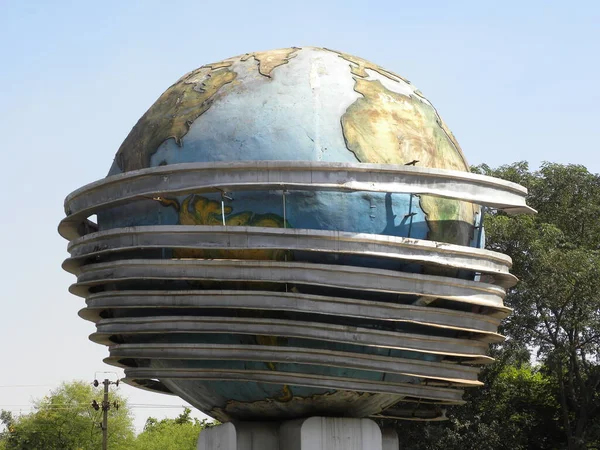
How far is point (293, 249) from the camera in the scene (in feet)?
41.1

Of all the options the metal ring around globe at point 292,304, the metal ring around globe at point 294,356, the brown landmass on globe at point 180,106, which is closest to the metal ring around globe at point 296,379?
the metal ring around globe at point 294,356

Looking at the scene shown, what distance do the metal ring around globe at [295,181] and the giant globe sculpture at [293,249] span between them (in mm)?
18

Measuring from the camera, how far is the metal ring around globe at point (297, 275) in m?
12.5

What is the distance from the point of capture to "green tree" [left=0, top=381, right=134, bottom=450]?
170 ft

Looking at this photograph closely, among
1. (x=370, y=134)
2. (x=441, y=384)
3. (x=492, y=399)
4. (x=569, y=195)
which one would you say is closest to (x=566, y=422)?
(x=492, y=399)

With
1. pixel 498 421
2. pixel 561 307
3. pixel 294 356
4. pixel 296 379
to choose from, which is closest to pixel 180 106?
pixel 294 356

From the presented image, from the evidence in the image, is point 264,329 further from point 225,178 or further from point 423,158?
point 423,158

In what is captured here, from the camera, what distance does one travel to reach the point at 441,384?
14.0 m

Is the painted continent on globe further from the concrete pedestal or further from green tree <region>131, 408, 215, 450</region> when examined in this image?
green tree <region>131, 408, 215, 450</region>

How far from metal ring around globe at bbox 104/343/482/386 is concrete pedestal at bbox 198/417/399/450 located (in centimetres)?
89

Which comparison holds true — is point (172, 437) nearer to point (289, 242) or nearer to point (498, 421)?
point (498, 421)

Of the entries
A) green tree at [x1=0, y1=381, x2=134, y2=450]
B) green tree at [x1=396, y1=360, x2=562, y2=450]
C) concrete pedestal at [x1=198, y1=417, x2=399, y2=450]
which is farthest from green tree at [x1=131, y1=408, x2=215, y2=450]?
concrete pedestal at [x1=198, y1=417, x2=399, y2=450]

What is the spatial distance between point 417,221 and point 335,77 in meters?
2.11

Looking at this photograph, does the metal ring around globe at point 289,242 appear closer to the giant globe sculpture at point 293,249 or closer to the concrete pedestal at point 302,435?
the giant globe sculpture at point 293,249
